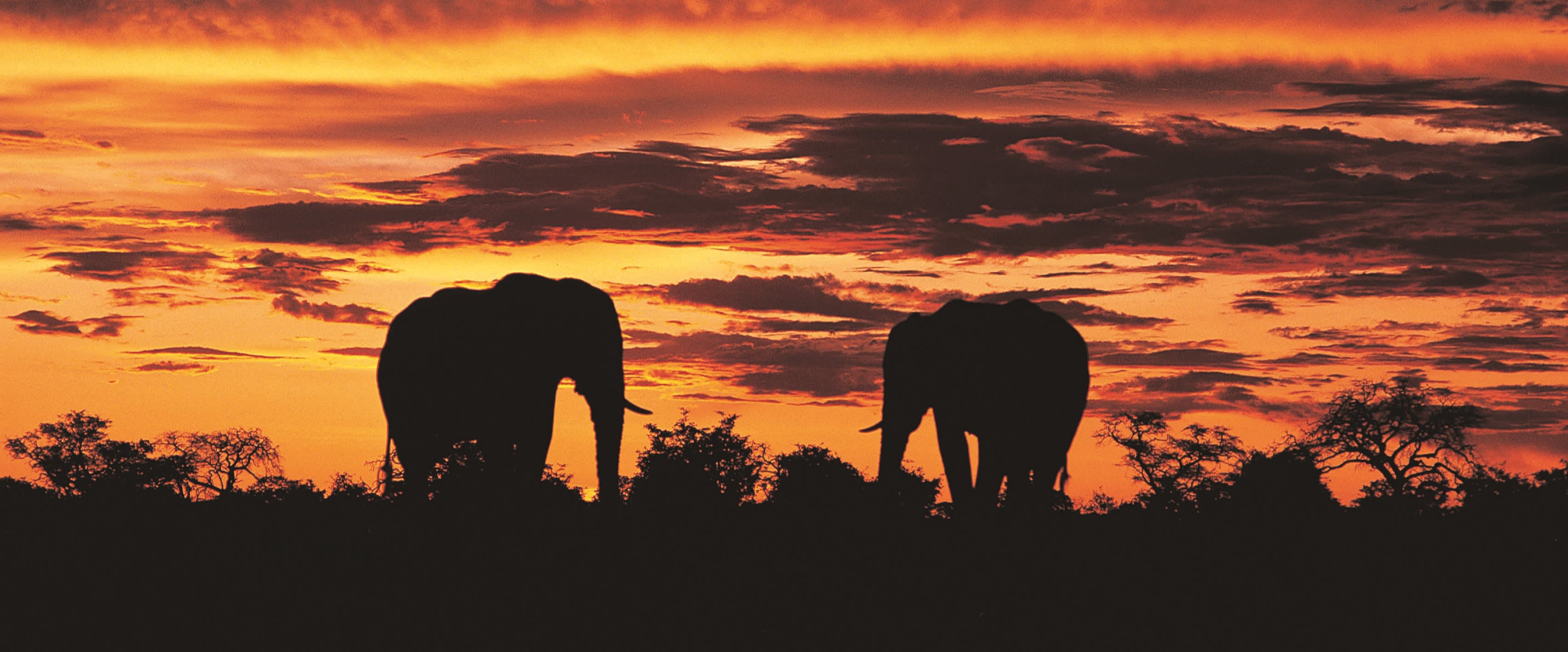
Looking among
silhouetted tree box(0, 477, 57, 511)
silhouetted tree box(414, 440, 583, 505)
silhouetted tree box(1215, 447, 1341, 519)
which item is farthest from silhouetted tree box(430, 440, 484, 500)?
silhouetted tree box(1215, 447, 1341, 519)

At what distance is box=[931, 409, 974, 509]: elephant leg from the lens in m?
29.9

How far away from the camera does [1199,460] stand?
3747cm

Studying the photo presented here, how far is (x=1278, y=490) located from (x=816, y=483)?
32.6ft

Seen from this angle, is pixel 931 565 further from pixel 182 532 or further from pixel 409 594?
pixel 182 532

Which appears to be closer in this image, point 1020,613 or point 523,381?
point 1020,613

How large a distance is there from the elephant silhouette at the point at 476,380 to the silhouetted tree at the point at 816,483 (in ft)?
12.9

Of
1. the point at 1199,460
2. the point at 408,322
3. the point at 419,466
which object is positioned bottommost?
the point at 1199,460

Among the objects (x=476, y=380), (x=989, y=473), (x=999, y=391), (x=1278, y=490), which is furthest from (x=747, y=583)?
(x=1278, y=490)

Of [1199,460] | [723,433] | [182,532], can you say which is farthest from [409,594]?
[1199,460]

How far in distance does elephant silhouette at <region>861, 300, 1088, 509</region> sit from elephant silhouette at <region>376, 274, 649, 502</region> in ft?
24.0

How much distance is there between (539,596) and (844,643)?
4.51 meters

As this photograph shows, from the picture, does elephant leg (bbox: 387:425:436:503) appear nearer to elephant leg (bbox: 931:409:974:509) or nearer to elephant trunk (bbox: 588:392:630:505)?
elephant trunk (bbox: 588:392:630:505)

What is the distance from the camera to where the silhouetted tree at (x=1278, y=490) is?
→ 28528mm

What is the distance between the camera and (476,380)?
30.0 m
